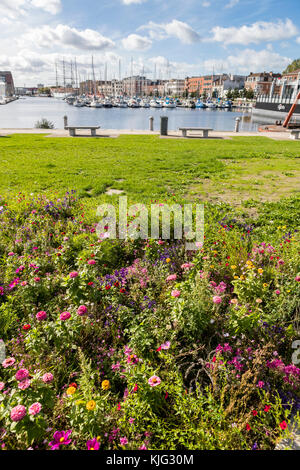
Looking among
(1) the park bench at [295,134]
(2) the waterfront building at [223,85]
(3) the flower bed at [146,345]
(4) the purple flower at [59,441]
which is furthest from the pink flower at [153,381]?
(2) the waterfront building at [223,85]

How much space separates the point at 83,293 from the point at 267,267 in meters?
2.48

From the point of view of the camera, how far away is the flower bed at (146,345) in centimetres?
210

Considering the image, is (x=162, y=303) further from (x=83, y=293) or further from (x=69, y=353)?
(x=69, y=353)

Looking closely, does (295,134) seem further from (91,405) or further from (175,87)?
(175,87)

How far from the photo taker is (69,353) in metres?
2.88

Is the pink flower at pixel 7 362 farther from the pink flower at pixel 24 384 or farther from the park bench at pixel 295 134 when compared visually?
the park bench at pixel 295 134

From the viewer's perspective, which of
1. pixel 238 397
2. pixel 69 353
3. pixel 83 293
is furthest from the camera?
pixel 83 293


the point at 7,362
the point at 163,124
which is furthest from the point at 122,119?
the point at 7,362

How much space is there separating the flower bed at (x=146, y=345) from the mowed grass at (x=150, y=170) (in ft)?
9.46

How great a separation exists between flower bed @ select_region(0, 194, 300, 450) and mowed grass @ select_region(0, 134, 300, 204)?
9.46 feet

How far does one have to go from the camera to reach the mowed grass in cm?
761

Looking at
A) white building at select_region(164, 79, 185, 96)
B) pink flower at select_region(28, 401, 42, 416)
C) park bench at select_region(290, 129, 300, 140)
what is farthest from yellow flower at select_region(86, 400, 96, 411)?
white building at select_region(164, 79, 185, 96)

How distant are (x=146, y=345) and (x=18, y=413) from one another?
125cm
